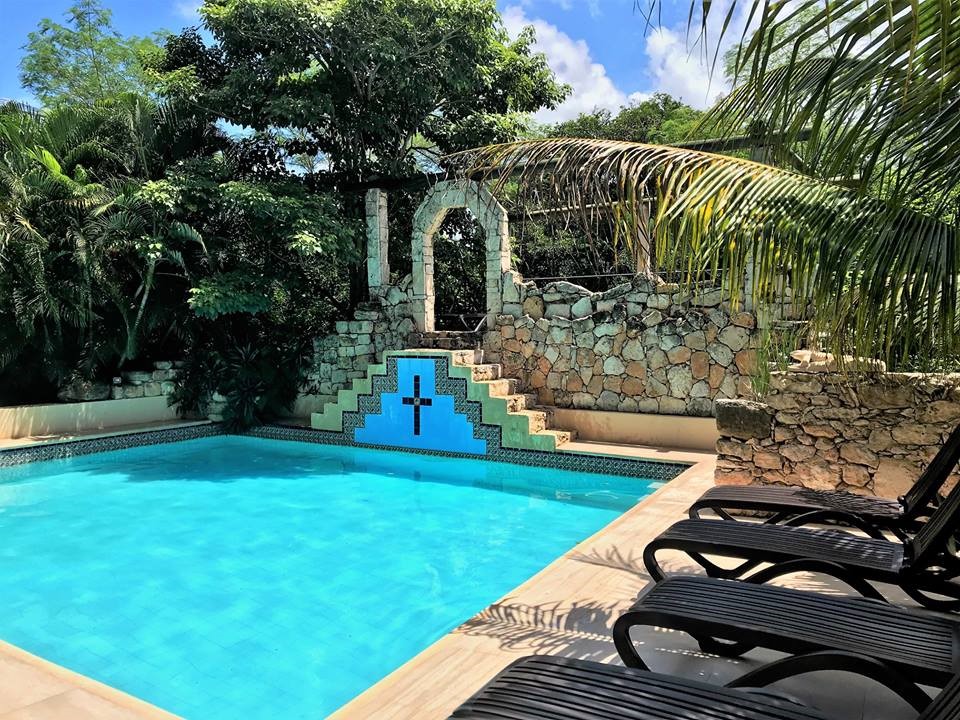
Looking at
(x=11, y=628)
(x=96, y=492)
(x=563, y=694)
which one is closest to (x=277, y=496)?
(x=96, y=492)

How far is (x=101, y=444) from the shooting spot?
11000 mm

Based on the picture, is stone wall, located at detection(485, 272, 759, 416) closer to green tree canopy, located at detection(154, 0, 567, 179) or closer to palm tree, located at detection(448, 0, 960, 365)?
green tree canopy, located at detection(154, 0, 567, 179)

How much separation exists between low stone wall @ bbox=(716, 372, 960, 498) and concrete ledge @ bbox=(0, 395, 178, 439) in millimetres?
10851

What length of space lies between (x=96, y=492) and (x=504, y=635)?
23.9 ft

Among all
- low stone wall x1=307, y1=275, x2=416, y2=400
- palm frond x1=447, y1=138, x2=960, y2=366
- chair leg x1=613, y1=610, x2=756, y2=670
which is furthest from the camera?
low stone wall x1=307, y1=275, x2=416, y2=400


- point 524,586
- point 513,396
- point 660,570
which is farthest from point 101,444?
point 660,570

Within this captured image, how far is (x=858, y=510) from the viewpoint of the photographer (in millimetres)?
3824

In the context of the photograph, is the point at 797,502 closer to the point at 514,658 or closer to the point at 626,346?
the point at 514,658

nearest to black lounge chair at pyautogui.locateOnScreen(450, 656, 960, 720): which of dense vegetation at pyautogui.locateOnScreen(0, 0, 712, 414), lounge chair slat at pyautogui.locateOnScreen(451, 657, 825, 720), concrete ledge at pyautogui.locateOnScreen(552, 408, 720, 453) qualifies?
lounge chair slat at pyautogui.locateOnScreen(451, 657, 825, 720)

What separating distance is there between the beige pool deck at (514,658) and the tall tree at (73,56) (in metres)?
21.7

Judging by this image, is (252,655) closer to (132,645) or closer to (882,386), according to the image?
(132,645)

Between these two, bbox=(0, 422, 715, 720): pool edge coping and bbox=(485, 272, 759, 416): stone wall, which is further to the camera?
bbox=(485, 272, 759, 416): stone wall

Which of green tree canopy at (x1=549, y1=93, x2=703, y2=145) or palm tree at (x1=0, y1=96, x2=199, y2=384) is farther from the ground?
green tree canopy at (x1=549, y1=93, x2=703, y2=145)

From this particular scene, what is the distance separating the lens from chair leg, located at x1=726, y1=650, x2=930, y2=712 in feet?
6.30
